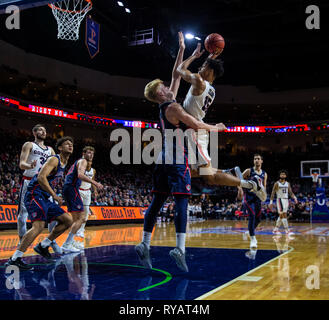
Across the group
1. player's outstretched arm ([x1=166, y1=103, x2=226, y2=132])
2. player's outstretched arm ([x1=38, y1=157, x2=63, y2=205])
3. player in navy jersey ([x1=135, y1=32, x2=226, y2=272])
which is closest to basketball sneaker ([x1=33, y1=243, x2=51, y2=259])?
player's outstretched arm ([x1=38, y1=157, x2=63, y2=205])

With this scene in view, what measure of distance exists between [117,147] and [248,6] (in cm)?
1921

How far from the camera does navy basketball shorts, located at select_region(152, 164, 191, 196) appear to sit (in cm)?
437

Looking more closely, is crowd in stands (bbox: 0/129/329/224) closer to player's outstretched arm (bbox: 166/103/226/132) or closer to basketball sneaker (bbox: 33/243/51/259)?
basketball sneaker (bbox: 33/243/51/259)

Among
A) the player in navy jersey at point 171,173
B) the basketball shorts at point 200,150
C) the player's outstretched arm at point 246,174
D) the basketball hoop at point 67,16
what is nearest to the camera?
the player in navy jersey at point 171,173

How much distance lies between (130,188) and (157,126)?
22.4ft

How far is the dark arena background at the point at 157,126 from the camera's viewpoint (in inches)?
175

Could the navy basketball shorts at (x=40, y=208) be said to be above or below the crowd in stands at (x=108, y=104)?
below

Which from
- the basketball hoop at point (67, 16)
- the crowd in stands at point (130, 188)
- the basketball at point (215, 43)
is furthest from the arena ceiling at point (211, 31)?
the basketball at point (215, 43)

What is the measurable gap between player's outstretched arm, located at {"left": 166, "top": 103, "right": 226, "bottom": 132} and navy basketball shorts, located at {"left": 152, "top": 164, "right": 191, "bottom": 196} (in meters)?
0.53

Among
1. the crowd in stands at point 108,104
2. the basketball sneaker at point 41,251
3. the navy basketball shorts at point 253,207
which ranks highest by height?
the crowd in stands at point 108,104

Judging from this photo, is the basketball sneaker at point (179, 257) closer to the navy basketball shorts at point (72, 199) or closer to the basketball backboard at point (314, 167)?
the navy basketball shorts at point (72, 199)

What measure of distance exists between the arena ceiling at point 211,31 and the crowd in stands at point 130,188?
257 inches

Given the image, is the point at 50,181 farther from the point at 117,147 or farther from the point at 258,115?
the point at 258,115

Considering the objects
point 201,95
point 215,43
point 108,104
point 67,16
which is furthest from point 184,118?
point 108,104
